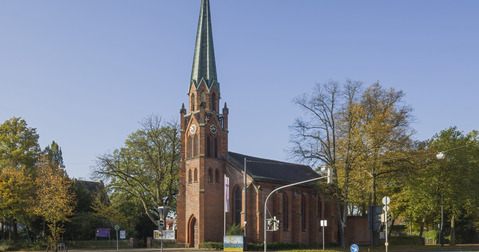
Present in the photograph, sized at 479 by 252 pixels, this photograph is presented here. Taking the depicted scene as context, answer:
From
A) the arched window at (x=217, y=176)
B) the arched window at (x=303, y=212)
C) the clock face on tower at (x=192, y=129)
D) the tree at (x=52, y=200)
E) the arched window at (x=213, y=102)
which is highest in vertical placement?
the arched window at (x=213, y=102)

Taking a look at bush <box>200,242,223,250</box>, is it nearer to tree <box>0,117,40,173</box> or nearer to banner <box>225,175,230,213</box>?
banner <box>225,175,230,213</box>

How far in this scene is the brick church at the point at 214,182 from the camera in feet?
159

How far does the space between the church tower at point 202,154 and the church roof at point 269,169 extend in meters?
2.22

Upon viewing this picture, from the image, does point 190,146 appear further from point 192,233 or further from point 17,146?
point 17,146

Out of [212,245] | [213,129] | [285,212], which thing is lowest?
[212,245]

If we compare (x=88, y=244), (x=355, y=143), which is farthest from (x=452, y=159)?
(x=88, y=244)

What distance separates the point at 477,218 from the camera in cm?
5981

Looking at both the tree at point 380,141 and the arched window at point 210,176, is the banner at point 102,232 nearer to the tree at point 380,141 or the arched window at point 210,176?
the arched window at point 210,176

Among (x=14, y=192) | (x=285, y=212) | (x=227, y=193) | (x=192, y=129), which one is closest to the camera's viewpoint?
(x=14, y=192)

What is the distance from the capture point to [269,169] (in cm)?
5566

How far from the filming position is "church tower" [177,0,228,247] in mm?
48906

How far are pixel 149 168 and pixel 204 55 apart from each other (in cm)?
1468

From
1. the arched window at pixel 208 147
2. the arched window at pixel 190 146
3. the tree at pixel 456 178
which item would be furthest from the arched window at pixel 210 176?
the tree at pixel 456 178

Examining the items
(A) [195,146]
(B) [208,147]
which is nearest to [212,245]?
(B) [208,147]
